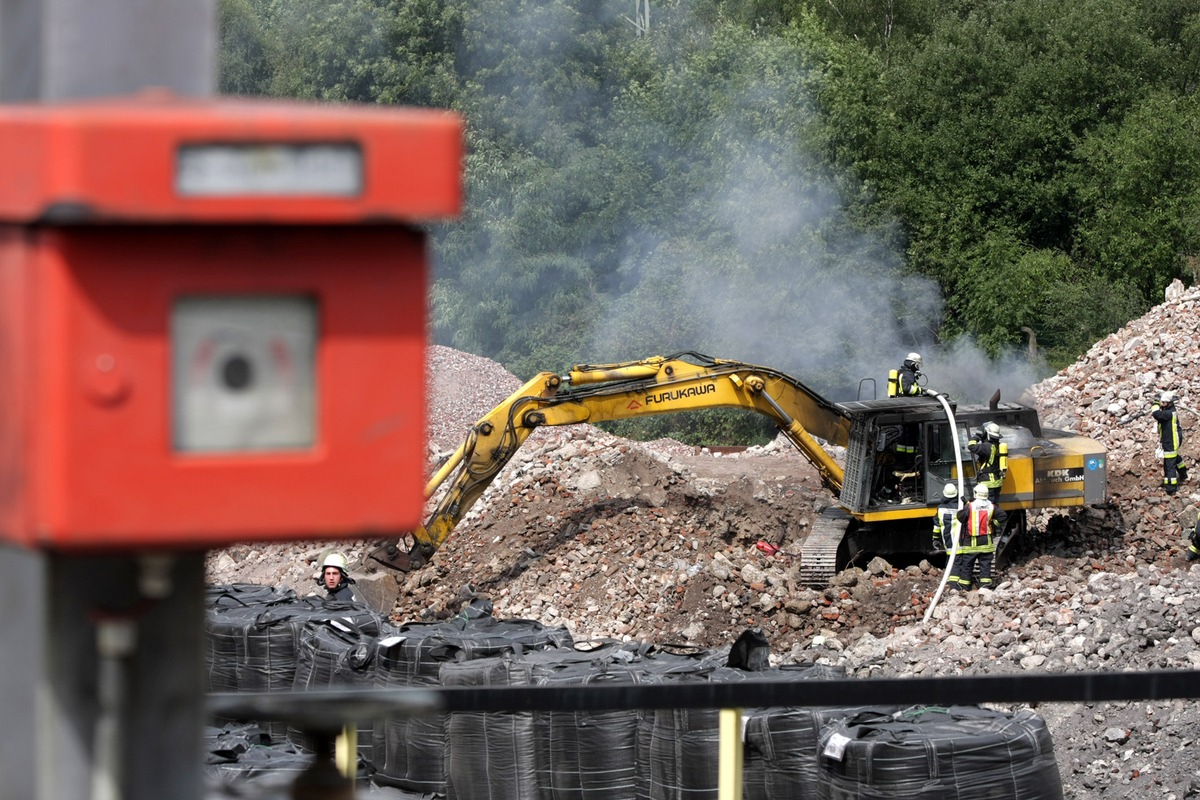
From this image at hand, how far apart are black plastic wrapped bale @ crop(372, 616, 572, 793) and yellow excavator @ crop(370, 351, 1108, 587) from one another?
19.3 feet

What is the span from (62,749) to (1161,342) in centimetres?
2420

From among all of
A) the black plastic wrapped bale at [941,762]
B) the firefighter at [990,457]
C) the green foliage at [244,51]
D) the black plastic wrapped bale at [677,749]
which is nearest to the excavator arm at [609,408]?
the firefighter at [990,457]

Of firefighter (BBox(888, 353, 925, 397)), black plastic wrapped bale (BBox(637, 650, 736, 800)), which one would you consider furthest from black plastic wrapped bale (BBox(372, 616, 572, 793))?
firefighter (BBox(888, 353, 925, 397))

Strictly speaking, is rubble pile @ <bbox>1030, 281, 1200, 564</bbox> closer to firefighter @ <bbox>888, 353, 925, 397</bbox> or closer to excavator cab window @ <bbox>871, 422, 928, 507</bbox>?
firefighter @ <bbox>888, 353, 925, 397</bbox>

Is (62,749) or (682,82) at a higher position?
(682,82)

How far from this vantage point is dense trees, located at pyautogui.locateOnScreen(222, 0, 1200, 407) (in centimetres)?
3228

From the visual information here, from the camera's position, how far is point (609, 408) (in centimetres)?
1625

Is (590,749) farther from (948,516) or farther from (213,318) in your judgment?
(948,516)

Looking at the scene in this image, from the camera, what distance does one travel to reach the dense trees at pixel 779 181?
32.3 m

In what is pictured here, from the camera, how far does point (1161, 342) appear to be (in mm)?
23797

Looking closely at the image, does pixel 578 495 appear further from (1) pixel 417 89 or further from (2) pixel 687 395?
(1) pixel 417 89

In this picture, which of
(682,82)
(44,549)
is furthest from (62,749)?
(682,82)

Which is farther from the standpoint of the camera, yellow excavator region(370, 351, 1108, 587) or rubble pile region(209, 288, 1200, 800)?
yellow excavator region(370, 351, 1108, 587)

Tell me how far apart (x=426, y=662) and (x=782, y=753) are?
3.15m
